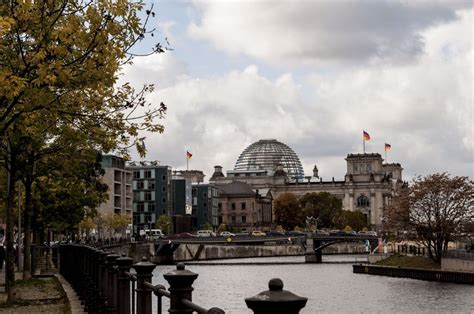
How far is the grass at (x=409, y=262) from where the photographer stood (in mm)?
106706

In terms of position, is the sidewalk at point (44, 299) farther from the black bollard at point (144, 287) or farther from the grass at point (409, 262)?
the grass at point (409, 262)

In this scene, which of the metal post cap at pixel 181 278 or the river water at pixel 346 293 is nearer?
the metal post cap at pixel 181 278

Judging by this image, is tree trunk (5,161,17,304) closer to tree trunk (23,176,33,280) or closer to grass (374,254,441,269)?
tree trunk (23,176,33,280)

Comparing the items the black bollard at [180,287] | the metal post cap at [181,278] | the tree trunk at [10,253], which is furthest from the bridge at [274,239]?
the metal post cap at [181,278]

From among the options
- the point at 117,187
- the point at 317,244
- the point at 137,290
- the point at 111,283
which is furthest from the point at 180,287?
the point at 117,187

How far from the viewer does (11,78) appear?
1683 centimetres

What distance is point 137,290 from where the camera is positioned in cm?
1284

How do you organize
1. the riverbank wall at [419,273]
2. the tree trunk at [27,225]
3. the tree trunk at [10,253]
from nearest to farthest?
the tree trunk at [10,253] → the tree trunk at [27,225] → the riverbank wall at [419,273]

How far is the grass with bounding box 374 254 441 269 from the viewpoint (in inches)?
4201

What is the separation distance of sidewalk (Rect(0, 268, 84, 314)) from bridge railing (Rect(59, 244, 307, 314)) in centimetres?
80

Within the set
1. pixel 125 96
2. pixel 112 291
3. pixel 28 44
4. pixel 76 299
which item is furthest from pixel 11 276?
pixel 112 291

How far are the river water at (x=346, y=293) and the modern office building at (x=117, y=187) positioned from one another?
68.8 m

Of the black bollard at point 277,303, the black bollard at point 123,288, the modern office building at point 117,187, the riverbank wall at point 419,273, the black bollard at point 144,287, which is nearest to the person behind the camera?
the black bollard at point 277,303

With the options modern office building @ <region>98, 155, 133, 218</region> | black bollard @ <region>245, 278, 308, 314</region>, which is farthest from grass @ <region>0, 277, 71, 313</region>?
modern office building @ <region>98, 155, 133, 218</region>
